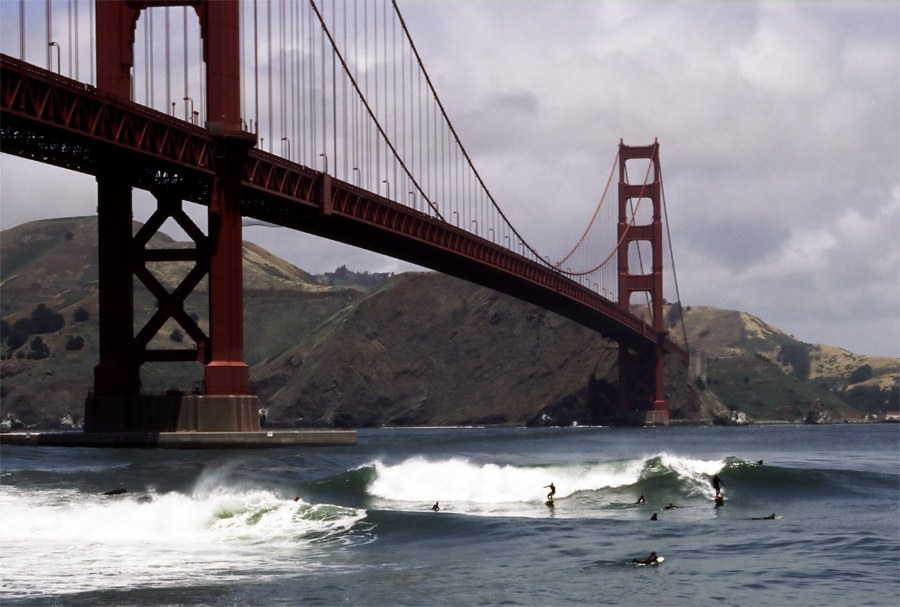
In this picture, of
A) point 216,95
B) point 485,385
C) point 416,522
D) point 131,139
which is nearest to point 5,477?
point 416,522

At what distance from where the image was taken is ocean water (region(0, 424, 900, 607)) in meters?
24.9

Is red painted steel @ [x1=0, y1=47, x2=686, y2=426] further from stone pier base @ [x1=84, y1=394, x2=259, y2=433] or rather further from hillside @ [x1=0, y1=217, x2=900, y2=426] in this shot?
hillside @ [x1=0, y1=217, x2=900, y2=426]

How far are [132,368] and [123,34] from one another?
1529 cm

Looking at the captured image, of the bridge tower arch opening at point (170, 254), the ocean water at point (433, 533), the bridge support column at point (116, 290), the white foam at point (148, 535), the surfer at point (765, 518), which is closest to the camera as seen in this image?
the ocean water at point (433, 533)

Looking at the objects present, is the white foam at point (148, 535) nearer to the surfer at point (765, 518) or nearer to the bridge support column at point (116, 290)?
the surfer at point (765, 518)

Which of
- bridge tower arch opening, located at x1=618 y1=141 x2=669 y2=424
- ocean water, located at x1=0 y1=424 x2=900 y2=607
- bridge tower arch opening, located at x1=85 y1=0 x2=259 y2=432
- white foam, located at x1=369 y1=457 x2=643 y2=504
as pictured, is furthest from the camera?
bridge tower arch opening, located at x1=618 y1=141 x2=669 y2=424

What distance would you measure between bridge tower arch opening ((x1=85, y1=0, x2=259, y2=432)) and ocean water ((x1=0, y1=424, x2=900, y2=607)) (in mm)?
6998

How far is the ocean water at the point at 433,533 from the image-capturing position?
24859 millimetres

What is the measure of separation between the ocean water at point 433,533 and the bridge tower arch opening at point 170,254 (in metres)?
7.00

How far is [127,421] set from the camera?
61.5 meters

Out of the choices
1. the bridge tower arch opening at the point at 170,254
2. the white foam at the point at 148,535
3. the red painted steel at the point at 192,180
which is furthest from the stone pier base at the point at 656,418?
the white foam at the point at 148,535

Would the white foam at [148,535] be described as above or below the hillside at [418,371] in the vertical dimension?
below

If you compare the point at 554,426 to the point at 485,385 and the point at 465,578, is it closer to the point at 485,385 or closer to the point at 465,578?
the point at 485,385

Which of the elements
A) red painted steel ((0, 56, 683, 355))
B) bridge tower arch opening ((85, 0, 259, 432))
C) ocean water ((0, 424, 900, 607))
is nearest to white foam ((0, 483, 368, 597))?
ocean water ((0, 424, 900, 607))
